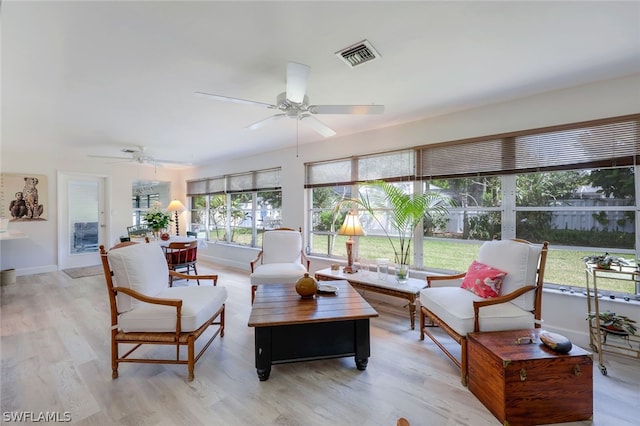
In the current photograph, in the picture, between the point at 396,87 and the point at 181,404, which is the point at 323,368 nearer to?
the point at 181,404

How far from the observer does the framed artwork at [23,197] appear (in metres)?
5.01

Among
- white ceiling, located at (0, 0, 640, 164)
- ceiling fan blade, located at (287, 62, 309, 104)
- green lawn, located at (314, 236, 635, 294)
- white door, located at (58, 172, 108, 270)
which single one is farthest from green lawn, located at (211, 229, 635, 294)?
white door, located at (58, 172, 108, 270)

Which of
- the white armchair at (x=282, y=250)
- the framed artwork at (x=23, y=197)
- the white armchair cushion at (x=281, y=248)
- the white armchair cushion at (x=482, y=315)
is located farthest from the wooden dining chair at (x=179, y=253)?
the white armchair cushion at (x=482, y=315)

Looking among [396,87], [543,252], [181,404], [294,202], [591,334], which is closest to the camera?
[181,404]

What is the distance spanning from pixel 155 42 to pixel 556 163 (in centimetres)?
376

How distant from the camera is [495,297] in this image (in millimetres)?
2197

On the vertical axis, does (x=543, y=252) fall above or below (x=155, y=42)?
below

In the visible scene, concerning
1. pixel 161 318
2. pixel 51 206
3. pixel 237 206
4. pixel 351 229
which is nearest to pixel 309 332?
pixel 161 318

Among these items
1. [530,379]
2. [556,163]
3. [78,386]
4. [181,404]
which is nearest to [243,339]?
[181,404]

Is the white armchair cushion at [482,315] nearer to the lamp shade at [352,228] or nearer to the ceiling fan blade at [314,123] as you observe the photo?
the lamp shade at [352,228]

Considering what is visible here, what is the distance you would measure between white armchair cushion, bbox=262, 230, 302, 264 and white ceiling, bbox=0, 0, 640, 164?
174 centimetres

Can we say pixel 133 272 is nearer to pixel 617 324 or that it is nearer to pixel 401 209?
pixel 401 209

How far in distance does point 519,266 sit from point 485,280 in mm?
285

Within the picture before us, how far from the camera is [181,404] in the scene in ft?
5.87
